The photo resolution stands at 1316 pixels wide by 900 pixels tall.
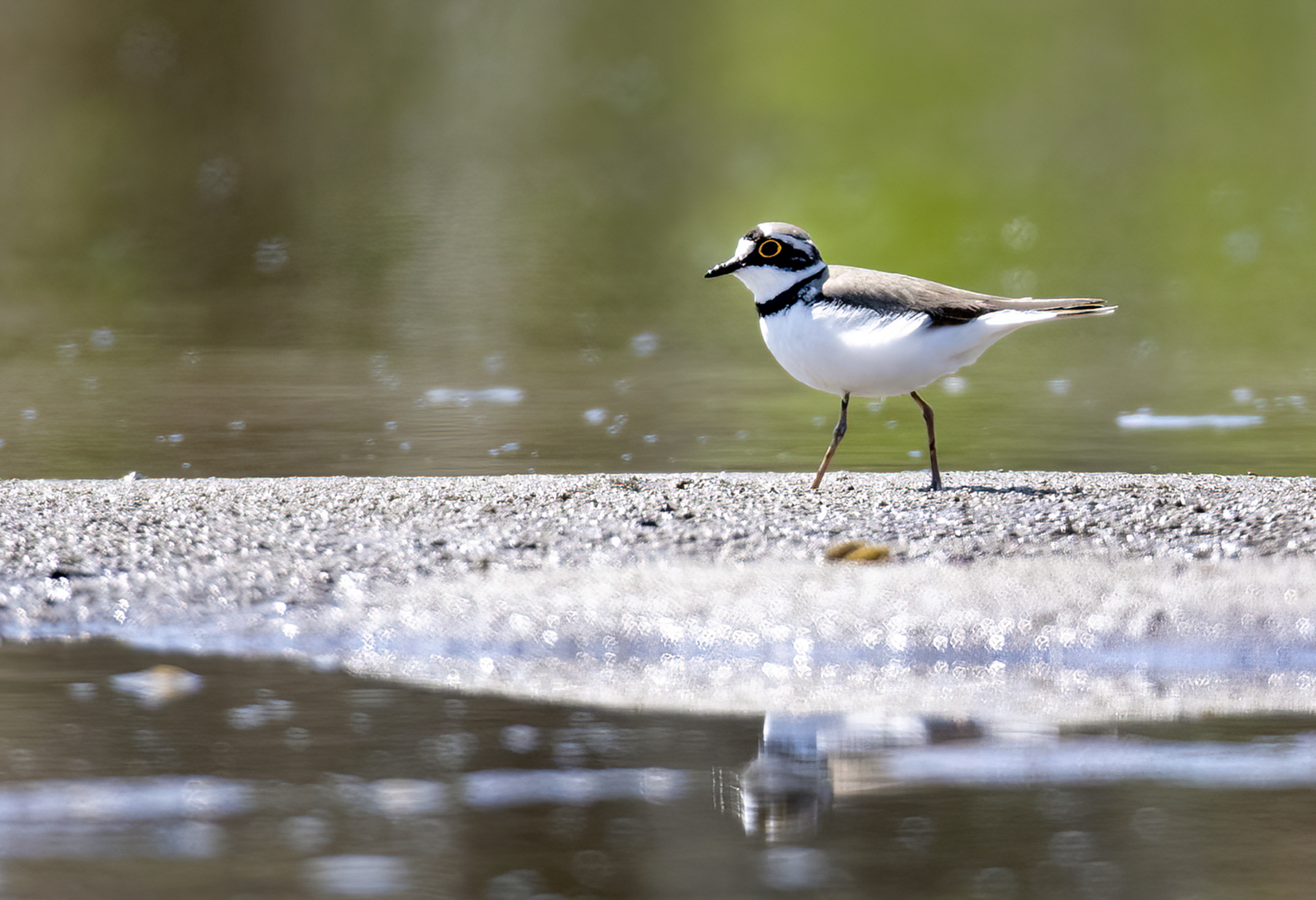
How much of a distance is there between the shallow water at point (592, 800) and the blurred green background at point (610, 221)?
3.66 metres

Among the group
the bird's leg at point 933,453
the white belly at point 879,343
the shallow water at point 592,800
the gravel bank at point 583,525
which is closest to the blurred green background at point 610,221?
the bird's leg at point 933,453

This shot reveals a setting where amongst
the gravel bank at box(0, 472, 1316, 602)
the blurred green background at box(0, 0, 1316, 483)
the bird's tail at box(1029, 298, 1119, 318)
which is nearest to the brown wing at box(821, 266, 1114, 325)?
the bird's tail at box(1029, 298, 1119, 318)

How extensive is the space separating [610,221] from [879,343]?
1558 cm

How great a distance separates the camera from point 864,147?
28.4 metres

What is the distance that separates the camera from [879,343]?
6660 millimetres

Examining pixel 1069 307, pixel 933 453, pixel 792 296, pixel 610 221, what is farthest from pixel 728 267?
pixel 610 221

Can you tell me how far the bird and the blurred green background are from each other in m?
1.37

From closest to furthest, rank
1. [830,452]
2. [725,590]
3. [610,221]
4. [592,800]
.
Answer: [592,800] < [725,590] < [830,452] < [610,221]

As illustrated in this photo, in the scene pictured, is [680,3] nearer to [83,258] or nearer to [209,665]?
[83,258]

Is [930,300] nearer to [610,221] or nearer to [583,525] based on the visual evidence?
[583,525]

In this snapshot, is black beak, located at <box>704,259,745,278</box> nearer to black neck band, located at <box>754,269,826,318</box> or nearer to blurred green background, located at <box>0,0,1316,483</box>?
black neck band, located at <box>754,269,826,318</box>

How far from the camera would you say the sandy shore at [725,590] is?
16.3ft

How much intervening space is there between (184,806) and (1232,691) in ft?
8.43

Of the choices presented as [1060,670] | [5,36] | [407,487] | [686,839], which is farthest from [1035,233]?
[5,36]
